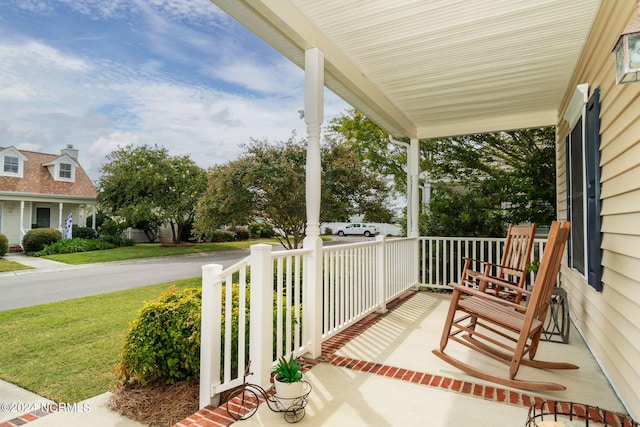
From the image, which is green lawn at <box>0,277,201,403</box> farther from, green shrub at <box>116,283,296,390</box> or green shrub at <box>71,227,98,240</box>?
green shrub at <box>71,227,98,240</box>

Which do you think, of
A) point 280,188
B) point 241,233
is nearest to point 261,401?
point 280,188

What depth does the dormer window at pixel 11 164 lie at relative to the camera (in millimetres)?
→ 13430

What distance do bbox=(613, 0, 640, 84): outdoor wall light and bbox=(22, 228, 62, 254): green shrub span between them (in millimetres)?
15305

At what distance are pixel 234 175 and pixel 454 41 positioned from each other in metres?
5.23

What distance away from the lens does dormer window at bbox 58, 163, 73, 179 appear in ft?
50.0

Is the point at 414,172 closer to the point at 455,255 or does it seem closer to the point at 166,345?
the point at 455,255

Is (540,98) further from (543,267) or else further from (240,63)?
(240,63)

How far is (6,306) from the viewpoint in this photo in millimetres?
5852

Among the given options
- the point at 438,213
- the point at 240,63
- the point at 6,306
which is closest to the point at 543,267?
the point at 438,213

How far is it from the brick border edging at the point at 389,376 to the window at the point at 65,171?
54.1 feet

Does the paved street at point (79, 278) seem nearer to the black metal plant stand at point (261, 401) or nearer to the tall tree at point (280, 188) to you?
the tall tree at point (280, 188)

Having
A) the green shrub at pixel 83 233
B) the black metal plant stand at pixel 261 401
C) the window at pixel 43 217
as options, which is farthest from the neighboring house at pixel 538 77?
the window at pixel 43 217

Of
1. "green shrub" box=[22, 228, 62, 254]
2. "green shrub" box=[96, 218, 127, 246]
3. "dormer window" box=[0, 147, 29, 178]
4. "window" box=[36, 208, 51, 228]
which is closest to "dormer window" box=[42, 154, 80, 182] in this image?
"dormer window" box=[0, 147, 29, 178]

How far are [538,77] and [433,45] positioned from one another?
4.95ft
